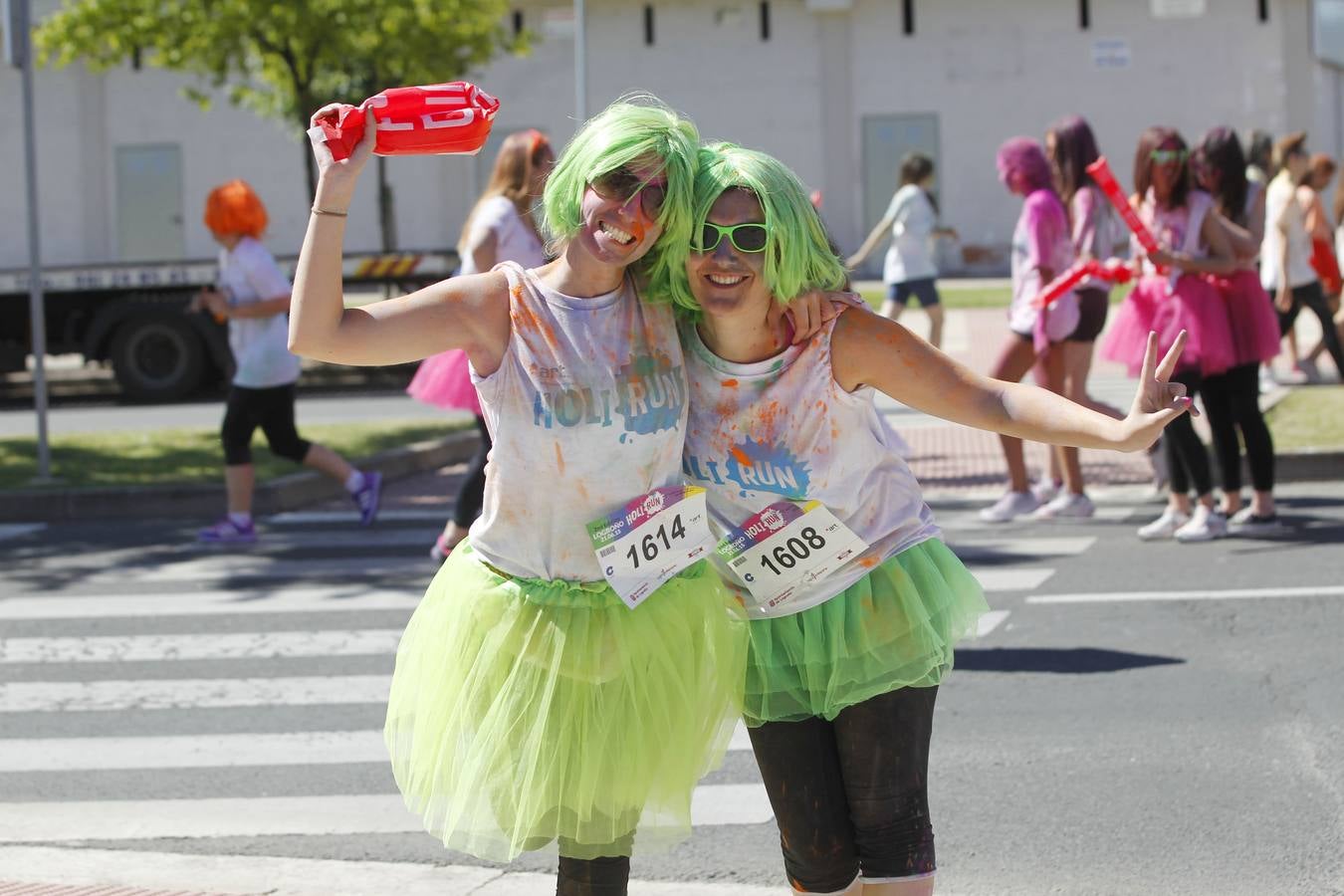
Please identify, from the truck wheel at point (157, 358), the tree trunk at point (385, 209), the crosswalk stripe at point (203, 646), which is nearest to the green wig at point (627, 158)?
the crosswalk stripe at point (203, 646)

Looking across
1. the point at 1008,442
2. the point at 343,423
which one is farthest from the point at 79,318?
the point at 1008,442

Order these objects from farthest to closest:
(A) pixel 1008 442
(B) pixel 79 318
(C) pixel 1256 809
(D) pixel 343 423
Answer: (B) pixel 79 318 < (D) pixel 343 423 < (A) pixel 1008 442 < (C) pixel 1256 809

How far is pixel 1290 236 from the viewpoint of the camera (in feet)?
42.9

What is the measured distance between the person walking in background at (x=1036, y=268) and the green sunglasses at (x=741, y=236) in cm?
595

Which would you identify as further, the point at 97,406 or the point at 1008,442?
the point at 97,406

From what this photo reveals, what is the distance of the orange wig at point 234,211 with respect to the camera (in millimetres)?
8977

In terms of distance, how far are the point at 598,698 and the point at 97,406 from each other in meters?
16.1

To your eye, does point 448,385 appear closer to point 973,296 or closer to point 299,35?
point 299,35

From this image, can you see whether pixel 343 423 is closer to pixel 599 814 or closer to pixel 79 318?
pixel 79 318

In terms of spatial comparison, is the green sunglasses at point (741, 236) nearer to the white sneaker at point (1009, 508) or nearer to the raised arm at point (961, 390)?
the raised arm at point (961, 390)

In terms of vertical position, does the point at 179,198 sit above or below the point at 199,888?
above

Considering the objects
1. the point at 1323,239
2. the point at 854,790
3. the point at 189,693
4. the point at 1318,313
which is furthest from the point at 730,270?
the point at 1323,239

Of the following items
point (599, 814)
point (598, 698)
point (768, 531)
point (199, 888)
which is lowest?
point (199, 888)

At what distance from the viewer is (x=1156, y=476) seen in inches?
397
